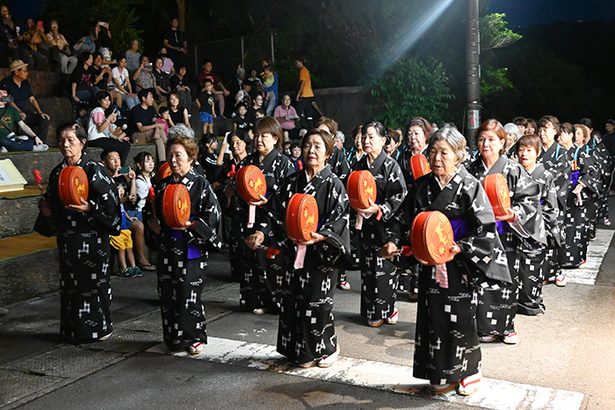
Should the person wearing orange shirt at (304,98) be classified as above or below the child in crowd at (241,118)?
above

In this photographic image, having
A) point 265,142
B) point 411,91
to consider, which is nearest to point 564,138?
→ point 265,142

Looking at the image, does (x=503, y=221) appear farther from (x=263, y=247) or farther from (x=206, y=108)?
(x=206, y=108)

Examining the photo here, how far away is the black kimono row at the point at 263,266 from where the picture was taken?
23.1 feet

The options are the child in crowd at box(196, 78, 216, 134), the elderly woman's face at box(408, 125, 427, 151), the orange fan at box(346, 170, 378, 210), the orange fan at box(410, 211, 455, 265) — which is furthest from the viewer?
the child in crowd at box(196, 78, 216, 134)

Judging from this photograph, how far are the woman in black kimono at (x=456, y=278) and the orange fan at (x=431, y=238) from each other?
7.1 inches

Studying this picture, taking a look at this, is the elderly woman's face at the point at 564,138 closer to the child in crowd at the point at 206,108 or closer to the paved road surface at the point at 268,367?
the paved road surface at the point at 268,367

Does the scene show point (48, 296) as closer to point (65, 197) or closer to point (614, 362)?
point (65, 197)

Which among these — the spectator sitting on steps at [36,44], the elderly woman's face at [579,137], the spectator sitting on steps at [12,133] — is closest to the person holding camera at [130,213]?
the spectator sitting on steps at [12,133]

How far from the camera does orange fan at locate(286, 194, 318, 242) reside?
508cm

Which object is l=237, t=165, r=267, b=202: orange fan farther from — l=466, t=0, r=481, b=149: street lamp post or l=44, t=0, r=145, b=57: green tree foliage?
l=44, t=0, r=145, b=57: green tree foliage

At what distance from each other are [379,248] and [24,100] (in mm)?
7689

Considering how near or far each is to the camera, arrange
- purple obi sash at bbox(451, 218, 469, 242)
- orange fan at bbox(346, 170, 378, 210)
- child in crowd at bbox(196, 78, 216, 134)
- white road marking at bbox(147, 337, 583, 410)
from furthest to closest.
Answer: child in crowd at bbox(196, 78, 216, 134) → orange fan at bbox(346, 170, 378, 210) → purple obi sash at bbox(451, 218, 469, 242) → white road marking at bbox(147, 337, 583, 410)

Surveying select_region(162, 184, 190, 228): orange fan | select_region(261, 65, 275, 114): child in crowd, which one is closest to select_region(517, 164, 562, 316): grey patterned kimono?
select_region(162, 184, 190, 228): orange fan

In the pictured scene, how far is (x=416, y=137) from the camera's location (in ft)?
24.4
